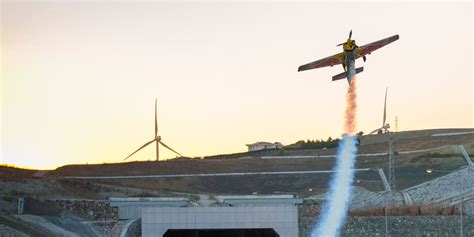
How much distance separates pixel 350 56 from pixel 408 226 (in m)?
15.6

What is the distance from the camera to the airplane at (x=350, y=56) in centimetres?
10781

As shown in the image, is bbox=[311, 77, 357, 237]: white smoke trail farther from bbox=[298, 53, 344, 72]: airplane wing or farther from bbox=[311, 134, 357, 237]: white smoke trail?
bbox=[298, 53, 344, 72]: airplane wing

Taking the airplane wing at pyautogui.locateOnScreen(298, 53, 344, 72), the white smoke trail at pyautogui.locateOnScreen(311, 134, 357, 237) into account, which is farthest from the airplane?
the white smoke trail at pyautogui.locateOnScreen(311, 134, 357, 237)

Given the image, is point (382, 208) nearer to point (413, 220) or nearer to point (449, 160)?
point (413, 220)

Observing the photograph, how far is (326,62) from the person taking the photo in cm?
11150

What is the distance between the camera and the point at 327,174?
145 meters

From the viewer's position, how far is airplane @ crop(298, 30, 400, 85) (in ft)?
354

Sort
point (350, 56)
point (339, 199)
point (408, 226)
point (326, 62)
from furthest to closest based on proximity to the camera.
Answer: point (339, 199)
point (326, 62)
point (350, 56)
point (408, 226)

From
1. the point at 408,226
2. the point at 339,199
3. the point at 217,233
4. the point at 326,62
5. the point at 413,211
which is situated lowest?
the point at 217,233

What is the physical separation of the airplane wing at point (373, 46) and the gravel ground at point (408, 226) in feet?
47.8

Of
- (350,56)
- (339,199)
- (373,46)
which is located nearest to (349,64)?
(350,56)

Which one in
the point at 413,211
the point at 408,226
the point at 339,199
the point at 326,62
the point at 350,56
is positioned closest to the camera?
the point at 408,226

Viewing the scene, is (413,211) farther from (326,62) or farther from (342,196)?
(326,62)

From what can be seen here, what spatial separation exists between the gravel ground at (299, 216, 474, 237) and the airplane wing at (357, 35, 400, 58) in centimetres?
1457
